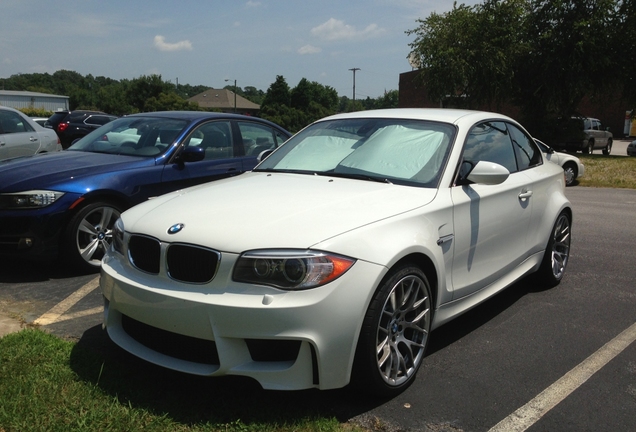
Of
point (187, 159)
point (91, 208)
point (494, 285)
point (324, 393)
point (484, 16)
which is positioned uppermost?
point (484, 16)

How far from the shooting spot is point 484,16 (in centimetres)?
3009

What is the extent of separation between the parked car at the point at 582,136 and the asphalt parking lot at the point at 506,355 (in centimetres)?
2310

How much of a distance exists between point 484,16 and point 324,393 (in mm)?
30236

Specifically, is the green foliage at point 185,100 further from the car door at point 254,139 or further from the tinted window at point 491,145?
the tinted window at point 491,145

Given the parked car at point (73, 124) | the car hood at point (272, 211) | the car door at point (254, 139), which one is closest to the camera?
the car hood at point (272, 211)

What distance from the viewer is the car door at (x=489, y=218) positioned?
3828mm

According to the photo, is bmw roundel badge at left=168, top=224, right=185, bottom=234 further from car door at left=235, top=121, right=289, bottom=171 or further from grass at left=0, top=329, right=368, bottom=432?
car door at left=235, top=121, right=289, bottom=171

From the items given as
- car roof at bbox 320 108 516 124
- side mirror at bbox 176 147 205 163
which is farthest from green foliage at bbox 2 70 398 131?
car roof at bbox 320 108 516 124

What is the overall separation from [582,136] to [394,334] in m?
27.5

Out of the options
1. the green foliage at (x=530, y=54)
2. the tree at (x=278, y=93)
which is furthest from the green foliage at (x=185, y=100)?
the green foliage at (x=530, y=54)

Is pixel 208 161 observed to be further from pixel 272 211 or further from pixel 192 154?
pixel 272 211

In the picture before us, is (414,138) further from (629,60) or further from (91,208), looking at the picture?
(629,60)

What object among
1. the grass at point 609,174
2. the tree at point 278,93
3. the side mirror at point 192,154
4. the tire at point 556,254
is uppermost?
the tree at point 278,93

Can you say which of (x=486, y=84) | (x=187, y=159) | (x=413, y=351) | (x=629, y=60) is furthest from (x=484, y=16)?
(x=413, y=351)
